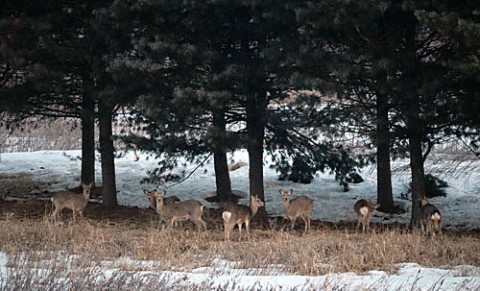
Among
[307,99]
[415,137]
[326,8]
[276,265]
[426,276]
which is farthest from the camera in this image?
[415,137]

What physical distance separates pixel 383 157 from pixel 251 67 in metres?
5.87

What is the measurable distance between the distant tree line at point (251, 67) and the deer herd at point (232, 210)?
0.70m

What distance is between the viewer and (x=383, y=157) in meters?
20.3

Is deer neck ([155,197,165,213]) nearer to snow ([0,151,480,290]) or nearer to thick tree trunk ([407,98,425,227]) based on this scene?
snow ([0,151,480,290])

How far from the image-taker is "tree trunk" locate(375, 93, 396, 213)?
613 inches

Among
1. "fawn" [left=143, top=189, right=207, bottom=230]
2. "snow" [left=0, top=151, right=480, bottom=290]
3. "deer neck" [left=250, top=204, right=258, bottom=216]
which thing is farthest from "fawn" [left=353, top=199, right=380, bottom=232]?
"fawn" [left=143, top=189, right=207, bottom=230]

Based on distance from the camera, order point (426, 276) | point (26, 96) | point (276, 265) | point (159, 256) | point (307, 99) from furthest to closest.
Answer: point (26, 96) < point (307, 99) < point (159, 256) < point (276, 265) < point (426, 276)

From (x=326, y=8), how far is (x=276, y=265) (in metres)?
5.35

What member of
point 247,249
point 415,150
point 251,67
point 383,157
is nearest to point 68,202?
point 251,67

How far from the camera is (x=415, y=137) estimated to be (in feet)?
53.9

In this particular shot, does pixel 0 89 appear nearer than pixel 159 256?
No

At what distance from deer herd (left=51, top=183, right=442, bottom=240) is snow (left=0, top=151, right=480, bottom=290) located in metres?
2.85

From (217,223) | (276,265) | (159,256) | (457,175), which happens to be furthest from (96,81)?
(457,175)

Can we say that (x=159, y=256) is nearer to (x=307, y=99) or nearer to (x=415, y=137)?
(x=307, y=99)
